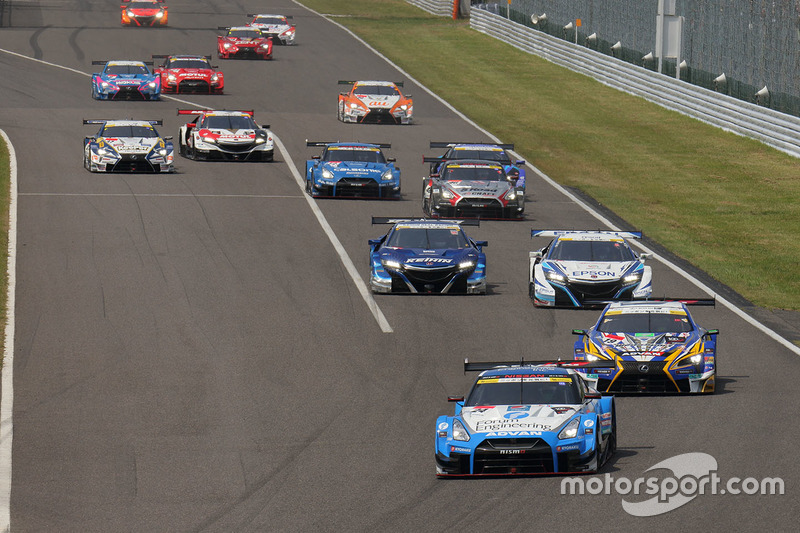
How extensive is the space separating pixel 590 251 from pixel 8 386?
11.5m

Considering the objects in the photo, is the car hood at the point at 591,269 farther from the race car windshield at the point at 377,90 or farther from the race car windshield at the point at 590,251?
the race car windshield at the point at 377,90

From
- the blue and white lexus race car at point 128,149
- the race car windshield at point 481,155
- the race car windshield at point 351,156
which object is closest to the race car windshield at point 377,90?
the blue and white lexus race car at point 128,149

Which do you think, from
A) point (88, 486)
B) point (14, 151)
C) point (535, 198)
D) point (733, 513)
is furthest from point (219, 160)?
point (733, 513)

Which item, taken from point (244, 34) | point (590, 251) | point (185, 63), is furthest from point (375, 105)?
point (590, 251)

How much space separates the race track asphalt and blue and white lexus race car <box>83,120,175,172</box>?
0.70 meters

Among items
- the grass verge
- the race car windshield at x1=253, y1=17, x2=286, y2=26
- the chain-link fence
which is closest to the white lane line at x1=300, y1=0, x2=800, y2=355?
the grass verge

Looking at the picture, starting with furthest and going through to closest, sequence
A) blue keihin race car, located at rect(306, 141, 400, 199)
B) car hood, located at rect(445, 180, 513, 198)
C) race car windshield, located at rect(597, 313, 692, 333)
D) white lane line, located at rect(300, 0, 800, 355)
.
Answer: blue keihin race car, located at rect(306, 141, 400, 199) < car hood, located at rect(445, 180, 513, 198) < white lane line, located at rect(300, 0, 800, 355) < race car windshield, located at rect(597, 313, 692, 333)

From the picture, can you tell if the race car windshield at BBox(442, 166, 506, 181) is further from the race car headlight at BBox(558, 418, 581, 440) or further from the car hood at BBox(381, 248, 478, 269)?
the race car headlight at BBox(558, 418, 581, 440)

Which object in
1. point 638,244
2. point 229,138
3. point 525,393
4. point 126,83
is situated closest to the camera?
point 525,393

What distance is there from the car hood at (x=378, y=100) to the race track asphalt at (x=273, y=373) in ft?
25.1

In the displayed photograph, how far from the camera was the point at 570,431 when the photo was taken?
16.4 meters

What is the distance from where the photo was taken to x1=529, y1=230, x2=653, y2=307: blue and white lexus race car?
1053 inches

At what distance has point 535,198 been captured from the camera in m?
40.1

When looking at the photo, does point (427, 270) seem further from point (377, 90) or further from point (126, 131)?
point (377, 90)
